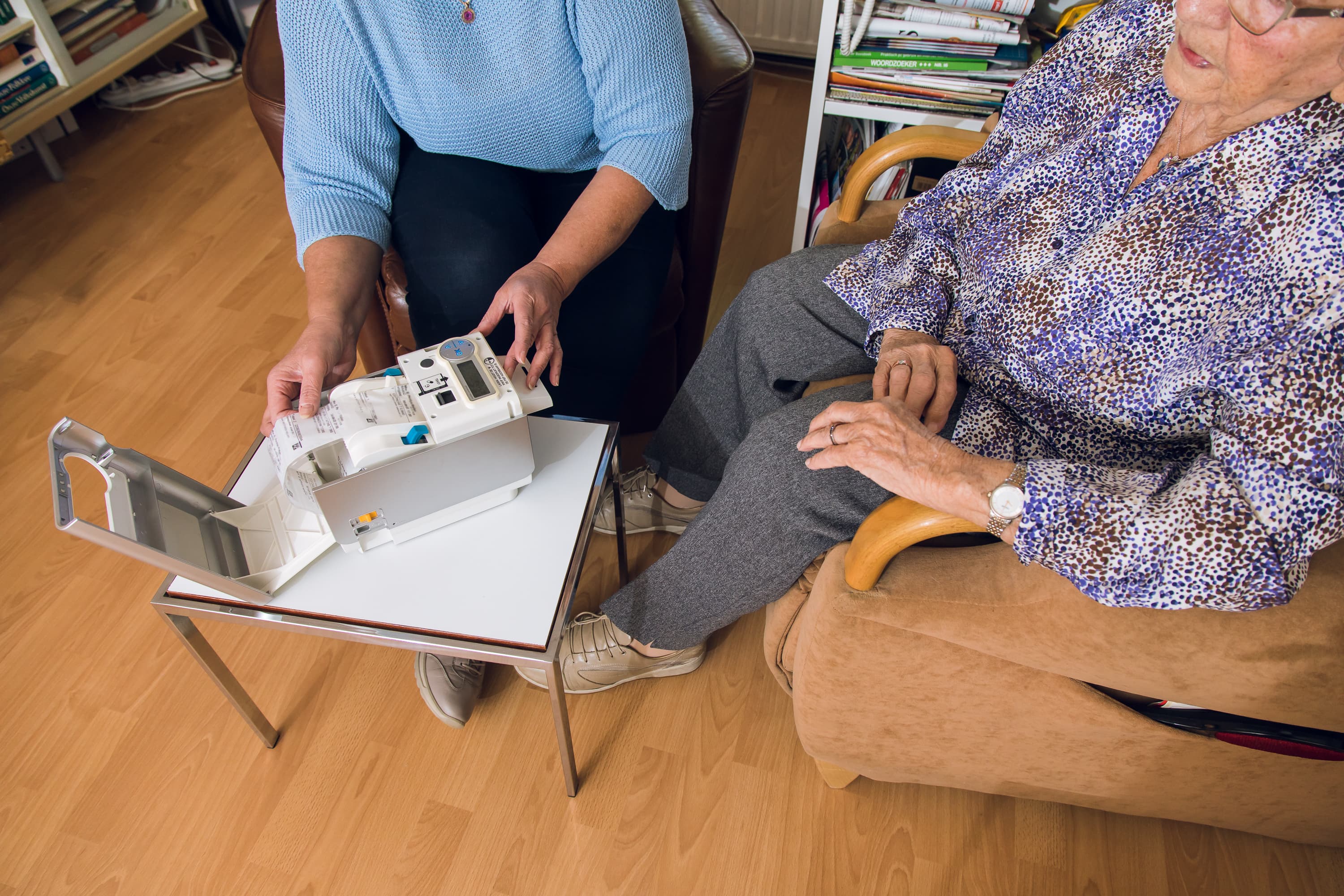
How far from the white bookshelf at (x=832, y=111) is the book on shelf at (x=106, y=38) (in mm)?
2112

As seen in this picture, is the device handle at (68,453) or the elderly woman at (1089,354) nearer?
the elderly woman at (1089,354)

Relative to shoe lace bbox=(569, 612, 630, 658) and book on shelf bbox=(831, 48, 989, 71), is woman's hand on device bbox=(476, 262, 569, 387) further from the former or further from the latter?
book on shelf bbox=(831, 48, 989, 71)

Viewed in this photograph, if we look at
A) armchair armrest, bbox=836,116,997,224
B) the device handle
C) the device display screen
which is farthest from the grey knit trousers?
the device handle

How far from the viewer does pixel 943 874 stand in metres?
1.19

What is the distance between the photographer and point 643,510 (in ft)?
5.04

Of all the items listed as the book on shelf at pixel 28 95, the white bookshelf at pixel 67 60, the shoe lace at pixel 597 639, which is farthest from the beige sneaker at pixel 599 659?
the book on shelf at pixel 28 95

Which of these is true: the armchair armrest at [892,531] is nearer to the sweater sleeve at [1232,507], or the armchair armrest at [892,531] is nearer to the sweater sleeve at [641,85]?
the sweater sleeve at [1232,507]

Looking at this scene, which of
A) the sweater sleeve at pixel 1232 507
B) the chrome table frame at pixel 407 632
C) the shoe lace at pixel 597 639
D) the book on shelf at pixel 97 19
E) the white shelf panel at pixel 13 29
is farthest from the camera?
the book on shelf at pixel 97 19

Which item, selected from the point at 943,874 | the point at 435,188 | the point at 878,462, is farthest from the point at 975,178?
the point at 943,874

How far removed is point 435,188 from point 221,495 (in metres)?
0.57

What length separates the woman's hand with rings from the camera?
3.35ft

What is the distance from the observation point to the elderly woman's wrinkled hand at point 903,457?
33.2 inches

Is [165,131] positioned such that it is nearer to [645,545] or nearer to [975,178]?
[645,545]

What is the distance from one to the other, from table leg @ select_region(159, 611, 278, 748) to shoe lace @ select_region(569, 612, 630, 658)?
1.57 ft
